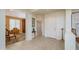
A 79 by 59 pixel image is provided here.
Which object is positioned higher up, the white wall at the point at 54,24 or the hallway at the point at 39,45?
the white wall at the point at 54,24

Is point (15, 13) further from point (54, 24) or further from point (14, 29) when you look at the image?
point (54, 24)

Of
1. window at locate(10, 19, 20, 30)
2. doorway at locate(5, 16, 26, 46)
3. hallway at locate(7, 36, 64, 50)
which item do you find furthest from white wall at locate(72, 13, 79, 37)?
window at locate(10, 19, 20, 30)

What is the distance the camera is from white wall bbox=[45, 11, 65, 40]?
84.7 inches

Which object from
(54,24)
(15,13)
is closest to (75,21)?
(54,24)

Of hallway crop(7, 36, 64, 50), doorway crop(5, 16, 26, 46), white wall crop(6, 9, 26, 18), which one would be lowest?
hallway crop(7, 36, 64, 50)

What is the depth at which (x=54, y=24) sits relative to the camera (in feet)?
7.38

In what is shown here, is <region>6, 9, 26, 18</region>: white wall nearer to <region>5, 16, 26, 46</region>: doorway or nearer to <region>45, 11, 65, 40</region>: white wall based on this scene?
<region>5, 16, 26, 46</region>: doorway

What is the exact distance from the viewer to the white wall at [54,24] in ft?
Result: 7.06

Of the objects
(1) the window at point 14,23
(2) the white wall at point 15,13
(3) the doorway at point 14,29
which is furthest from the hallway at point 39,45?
(2) the white wall at point 15,13

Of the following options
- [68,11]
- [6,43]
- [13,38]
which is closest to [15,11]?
[13,38]

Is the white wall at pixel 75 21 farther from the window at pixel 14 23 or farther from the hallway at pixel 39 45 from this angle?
the window at pixel 14 23
